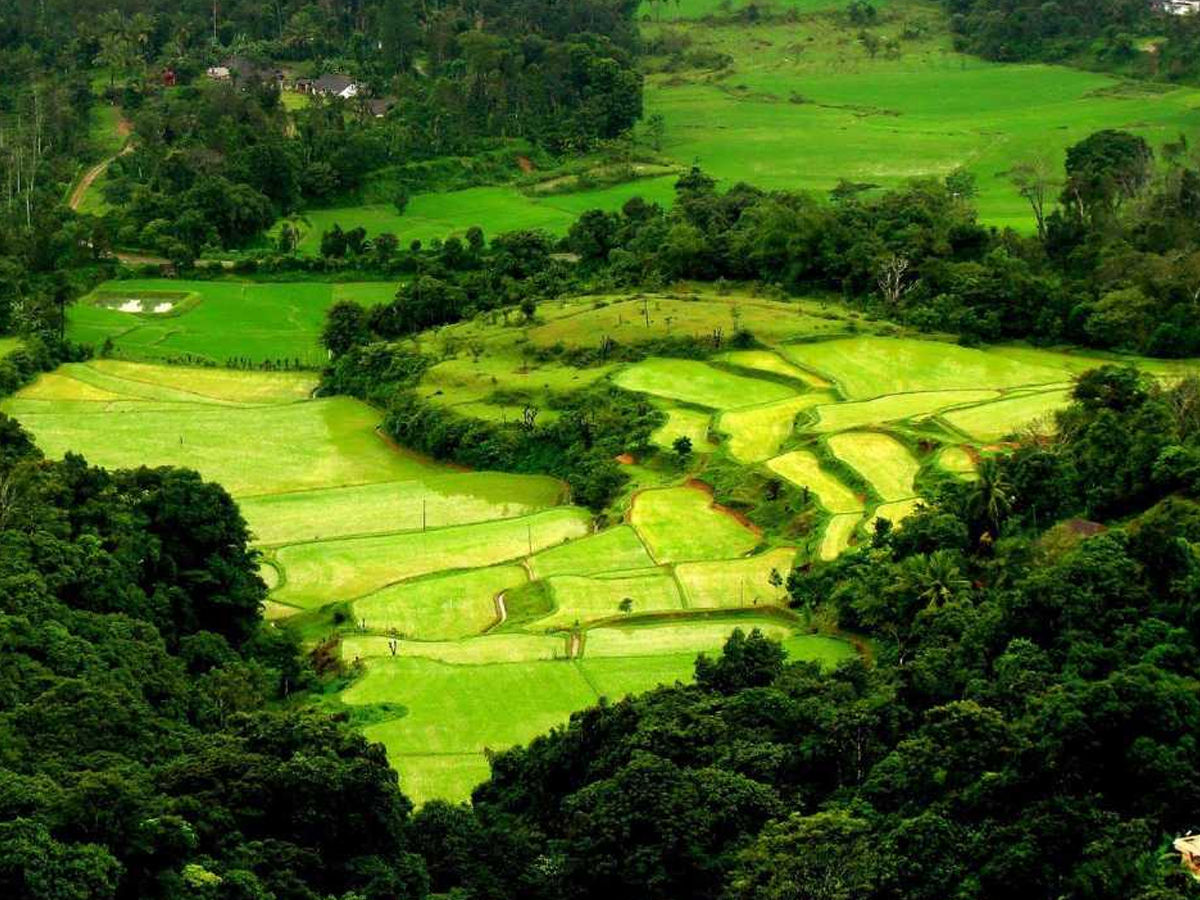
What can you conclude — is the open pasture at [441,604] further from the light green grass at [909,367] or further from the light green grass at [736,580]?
the light green grass at [909,367]

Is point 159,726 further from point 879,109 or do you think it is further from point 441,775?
point 879,109

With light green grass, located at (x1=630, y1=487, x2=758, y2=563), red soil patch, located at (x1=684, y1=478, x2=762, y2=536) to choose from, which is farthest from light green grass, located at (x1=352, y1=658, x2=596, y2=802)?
red soil patch, located at (x1=684, y1=478, x2=762, y2=536)

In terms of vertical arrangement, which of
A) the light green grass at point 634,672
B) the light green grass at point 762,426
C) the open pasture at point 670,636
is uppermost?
the light green grass at point 762,426

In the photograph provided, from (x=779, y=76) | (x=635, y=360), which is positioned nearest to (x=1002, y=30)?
(x=779, y=76)

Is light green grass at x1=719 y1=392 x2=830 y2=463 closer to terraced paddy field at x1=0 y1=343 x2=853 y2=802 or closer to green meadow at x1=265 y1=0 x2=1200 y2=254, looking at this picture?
terraced paddy field at x1=0 y1=343 x2=853 y2=802

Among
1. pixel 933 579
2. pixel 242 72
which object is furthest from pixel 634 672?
pixel 242 72

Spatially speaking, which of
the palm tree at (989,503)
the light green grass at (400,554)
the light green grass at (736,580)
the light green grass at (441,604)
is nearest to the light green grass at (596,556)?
the light green grass at (441,604)
